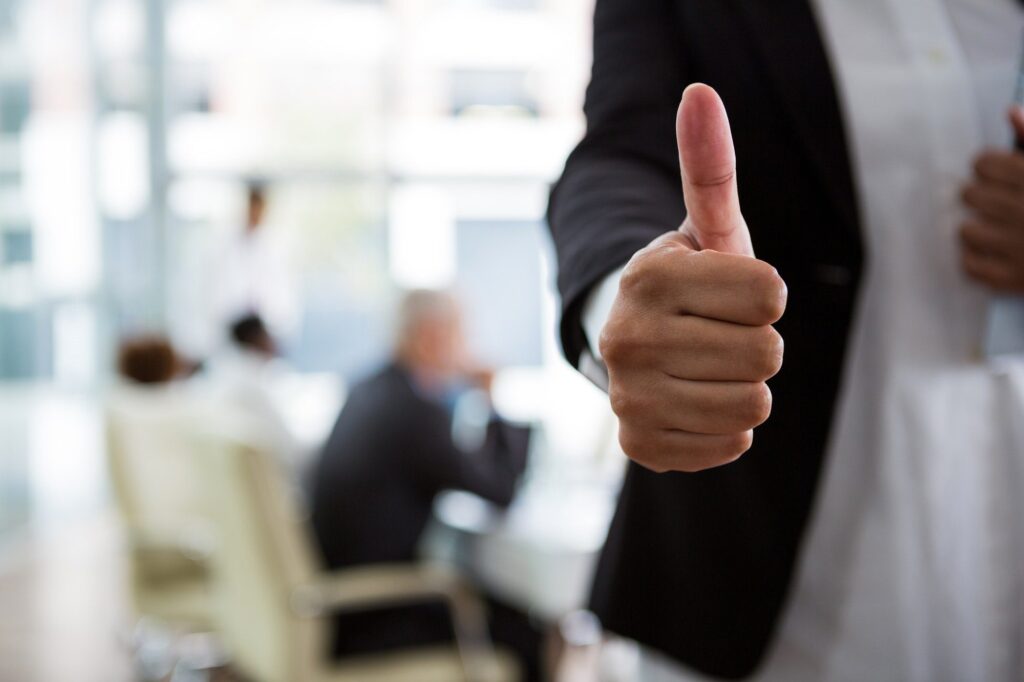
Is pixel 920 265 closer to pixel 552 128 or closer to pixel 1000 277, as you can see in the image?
pixel 1000 277

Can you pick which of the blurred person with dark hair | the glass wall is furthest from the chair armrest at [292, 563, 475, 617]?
the glass wall

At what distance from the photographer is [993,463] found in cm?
46

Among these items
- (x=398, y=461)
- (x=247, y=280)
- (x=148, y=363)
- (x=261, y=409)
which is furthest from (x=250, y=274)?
(x=398, y=461)

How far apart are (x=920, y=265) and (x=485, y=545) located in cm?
221

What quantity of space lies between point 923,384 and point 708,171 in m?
0.20

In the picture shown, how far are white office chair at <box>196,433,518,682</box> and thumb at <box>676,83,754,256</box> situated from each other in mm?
1763

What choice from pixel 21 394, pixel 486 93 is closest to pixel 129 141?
pixel 21 394

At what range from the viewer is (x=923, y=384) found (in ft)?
1.59

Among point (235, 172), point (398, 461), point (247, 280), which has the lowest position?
point (247, 280)

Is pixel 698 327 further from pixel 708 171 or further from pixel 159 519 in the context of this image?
pixel 159 519

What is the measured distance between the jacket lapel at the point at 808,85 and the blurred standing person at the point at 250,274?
5.86m

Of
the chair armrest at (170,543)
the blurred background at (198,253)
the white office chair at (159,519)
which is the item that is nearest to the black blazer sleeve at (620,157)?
the blurred background at (198,253)

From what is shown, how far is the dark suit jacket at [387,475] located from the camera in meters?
2.58

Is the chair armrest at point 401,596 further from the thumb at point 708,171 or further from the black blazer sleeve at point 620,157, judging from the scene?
the thumb at point 708,171
